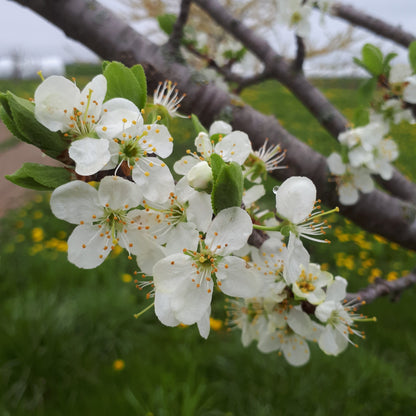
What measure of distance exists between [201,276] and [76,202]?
26cm

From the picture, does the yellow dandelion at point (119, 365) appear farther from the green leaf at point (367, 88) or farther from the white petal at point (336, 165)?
the green leaf at point (367, 88)

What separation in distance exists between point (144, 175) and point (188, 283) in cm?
21

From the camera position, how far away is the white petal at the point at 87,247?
Answer: 75 cm

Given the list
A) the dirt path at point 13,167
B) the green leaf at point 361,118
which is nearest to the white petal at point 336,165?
the green leaf at point 361,118

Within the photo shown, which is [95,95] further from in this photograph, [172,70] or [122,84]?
[172,70]

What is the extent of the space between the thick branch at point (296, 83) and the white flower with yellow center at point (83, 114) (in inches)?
53.4

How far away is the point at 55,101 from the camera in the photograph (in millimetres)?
681

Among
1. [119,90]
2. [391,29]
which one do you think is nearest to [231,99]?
[119,90]

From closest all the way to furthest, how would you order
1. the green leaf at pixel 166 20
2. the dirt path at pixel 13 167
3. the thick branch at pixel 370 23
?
the green leaf at pixel 166 20 < the thick branch at pixel 370 23 < the dirt path at pixel 13 167

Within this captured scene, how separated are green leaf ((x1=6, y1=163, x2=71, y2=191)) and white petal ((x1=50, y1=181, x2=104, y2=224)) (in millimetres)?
37

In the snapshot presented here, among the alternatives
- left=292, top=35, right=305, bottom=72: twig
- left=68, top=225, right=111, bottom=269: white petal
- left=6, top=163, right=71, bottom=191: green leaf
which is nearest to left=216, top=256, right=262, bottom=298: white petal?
left=68, top=225, right=111, bottom=269: white petal

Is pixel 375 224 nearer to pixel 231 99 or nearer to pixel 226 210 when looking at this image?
pixel 231 99

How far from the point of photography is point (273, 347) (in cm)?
117

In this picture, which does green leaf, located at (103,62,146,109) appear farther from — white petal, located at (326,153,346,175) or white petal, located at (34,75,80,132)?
white petal, located at (326,153,346,175)
